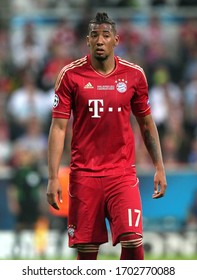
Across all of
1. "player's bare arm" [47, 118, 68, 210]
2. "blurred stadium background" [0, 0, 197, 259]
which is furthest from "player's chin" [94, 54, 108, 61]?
"blurred stadium background" [0, 0, 197, 259]

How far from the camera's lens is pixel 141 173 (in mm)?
15703

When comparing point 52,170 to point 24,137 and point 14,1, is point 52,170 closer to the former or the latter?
point 24,137

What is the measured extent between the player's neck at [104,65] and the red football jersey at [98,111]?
3 centimetres

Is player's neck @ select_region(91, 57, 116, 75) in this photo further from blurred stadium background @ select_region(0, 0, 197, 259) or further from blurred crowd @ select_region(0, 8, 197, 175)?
blurred crowd @ select_region(0, 8, 197, 175)

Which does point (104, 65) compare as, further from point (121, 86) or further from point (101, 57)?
point (121, 86)

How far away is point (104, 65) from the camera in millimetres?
8844

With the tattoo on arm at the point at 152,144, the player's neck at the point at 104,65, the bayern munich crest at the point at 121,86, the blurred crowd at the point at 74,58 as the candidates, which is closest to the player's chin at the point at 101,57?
the player's neck at the point at 104,65

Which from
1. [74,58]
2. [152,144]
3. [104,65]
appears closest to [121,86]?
[104,65]

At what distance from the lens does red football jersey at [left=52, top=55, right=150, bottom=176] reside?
28.8 feet

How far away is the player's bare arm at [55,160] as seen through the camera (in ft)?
28.5

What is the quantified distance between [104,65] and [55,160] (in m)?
0.89
